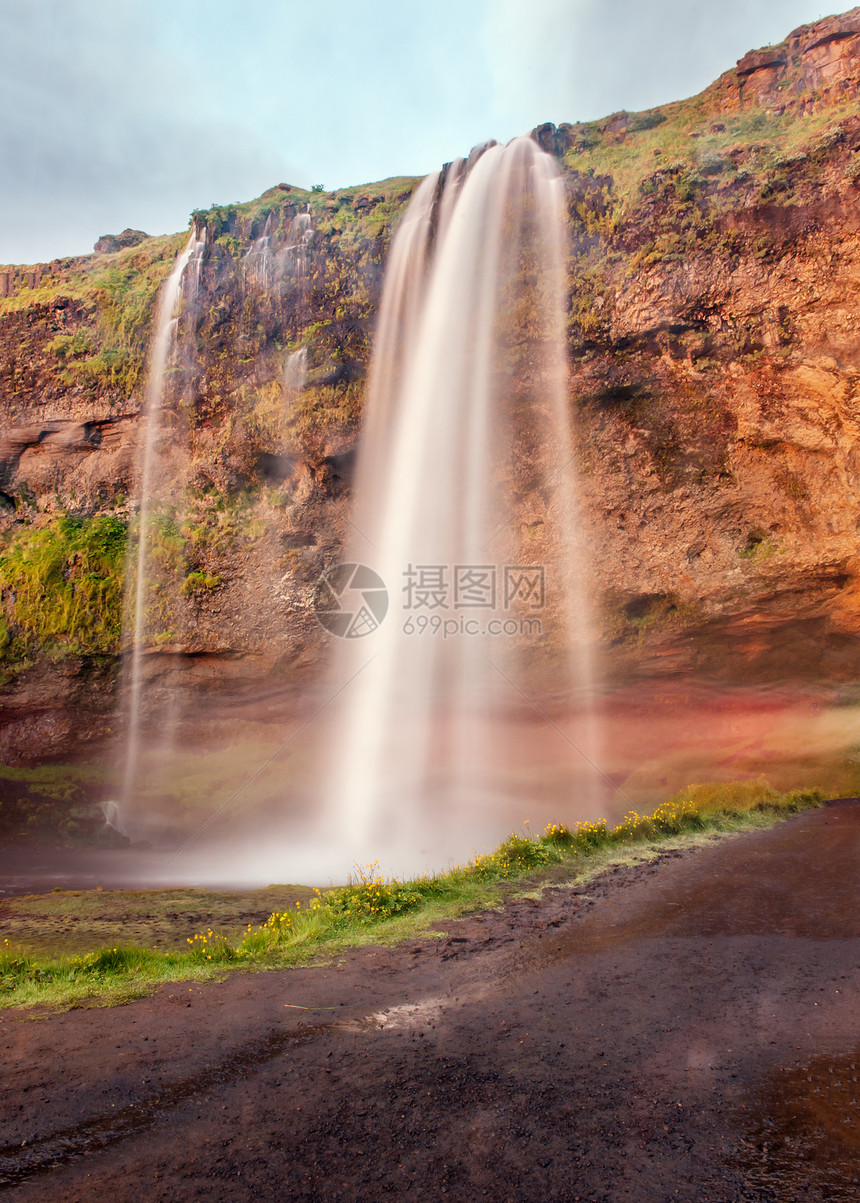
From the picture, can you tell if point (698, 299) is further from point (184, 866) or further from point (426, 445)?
point (184, 866)

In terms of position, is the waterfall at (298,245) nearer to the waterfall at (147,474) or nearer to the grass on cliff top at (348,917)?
the waterfall at (147,474)

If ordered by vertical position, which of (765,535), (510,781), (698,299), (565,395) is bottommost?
(510,781)

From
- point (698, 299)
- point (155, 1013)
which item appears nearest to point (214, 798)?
point (155, 1013)

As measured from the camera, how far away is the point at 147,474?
1603 cm

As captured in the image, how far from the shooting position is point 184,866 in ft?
42.1

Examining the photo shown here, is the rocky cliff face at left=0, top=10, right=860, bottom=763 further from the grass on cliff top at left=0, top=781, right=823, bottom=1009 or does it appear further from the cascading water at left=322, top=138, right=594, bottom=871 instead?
the grass on cliff top at left=0, top=781, right=823, bottom=1009

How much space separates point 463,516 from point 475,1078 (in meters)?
12.0

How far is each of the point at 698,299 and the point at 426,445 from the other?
19.2 ft

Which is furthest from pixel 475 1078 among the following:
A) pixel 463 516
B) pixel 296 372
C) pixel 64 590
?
pixel 64 590

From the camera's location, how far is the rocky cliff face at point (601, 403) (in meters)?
11.9

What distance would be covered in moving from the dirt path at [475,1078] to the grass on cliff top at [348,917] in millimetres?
414

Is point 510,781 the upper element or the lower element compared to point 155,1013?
lower

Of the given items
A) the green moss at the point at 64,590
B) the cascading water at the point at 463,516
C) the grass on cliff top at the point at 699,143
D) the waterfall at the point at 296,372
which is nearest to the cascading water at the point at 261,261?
the waterfall at the point at 296,372

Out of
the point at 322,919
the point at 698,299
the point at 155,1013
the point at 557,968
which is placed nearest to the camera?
the point at 155,1013
